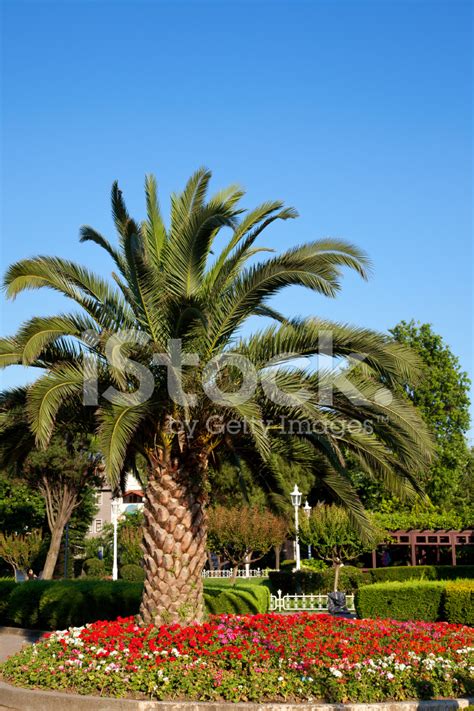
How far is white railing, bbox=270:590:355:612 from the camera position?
25.3m

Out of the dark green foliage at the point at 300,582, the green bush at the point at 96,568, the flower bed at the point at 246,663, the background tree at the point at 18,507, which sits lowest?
the green bush at the point at 96,568

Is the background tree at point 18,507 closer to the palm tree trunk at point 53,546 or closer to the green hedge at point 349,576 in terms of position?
the palm tree trunk at point 53,546

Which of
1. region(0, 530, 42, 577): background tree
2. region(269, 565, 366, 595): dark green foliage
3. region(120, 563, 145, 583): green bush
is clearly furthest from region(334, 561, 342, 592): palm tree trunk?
region(0, 530, 42, 577): background tree

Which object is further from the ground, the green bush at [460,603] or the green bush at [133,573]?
the green bush at [460,603]

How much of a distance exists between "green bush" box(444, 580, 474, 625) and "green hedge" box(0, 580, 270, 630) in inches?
171

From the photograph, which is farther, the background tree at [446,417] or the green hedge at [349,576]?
the background tree at [446,417]

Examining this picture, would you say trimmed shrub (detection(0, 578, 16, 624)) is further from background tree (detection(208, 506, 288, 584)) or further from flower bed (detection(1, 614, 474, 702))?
background tree (detection(208, 506, 288, 584))

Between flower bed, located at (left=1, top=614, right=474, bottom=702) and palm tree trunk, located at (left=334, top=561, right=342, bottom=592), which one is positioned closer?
flower bed, located at (left=1, top=614, right=474, bottom=702)

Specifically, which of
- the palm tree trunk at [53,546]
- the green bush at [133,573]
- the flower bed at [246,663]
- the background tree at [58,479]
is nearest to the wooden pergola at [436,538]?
the green bush at [133,573]

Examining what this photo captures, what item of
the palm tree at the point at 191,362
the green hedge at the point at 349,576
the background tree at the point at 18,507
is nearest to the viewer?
the palm tree at the point at 191,362

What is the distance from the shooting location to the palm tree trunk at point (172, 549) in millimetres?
11266

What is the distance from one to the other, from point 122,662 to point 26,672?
1.38 meters

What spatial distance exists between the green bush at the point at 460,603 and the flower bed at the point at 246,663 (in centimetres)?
559

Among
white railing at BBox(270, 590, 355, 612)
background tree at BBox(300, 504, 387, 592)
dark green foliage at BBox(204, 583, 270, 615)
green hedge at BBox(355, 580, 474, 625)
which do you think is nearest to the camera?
dark green foliage at BBox(204, 583, 270, 615)
